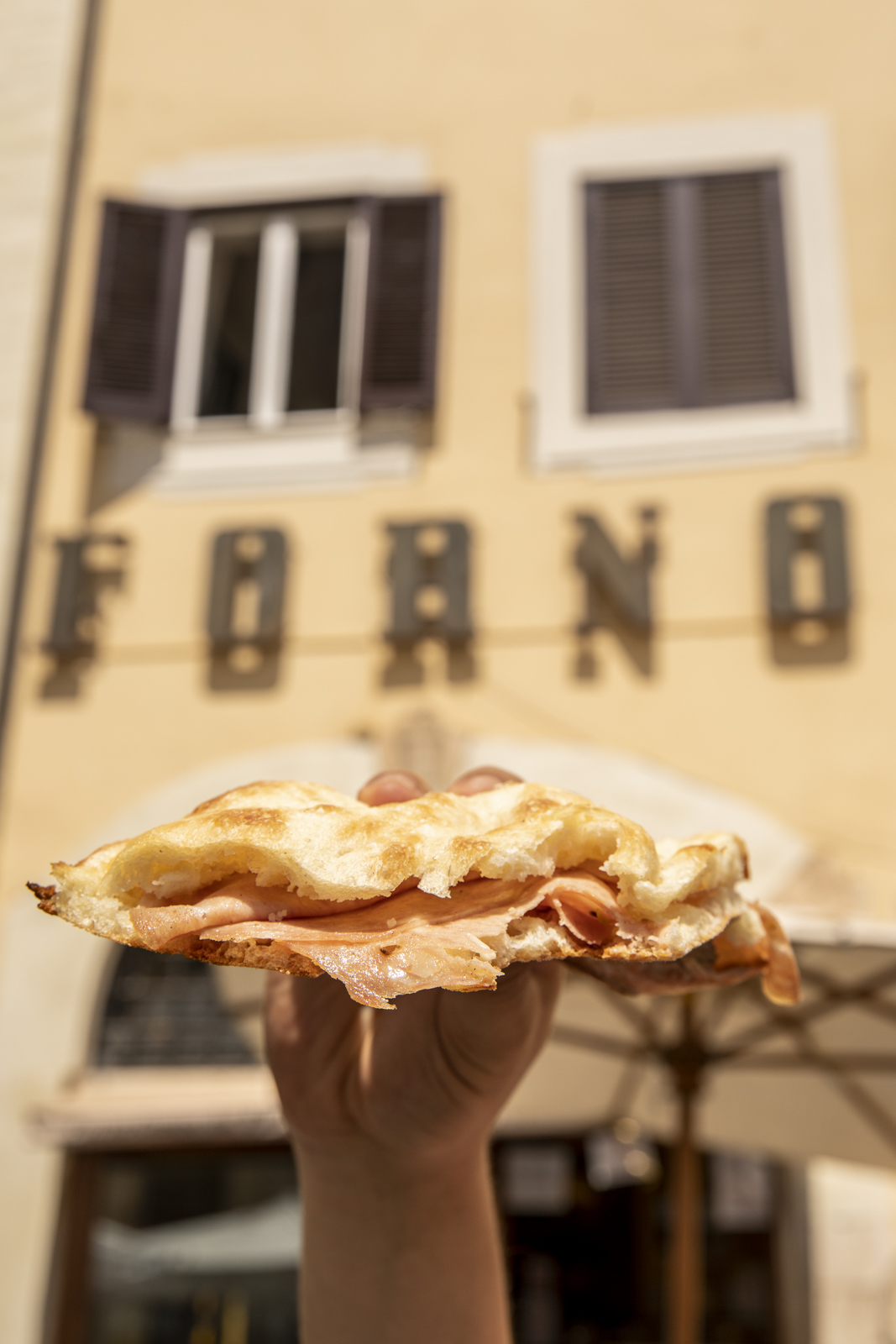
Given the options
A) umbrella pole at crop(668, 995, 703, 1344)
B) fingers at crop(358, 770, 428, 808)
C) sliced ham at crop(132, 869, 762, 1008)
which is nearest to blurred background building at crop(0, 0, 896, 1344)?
umbrella pole at crop(668, 995, 703, 1344)

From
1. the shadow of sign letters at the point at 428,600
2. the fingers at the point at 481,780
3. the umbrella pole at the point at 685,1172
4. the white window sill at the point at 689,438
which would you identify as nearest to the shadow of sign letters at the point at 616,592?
the white window sill at the point at 689,438

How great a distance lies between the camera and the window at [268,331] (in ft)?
22.6

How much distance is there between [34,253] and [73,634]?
2.40 metres

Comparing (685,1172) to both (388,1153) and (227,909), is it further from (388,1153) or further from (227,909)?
(227,909)

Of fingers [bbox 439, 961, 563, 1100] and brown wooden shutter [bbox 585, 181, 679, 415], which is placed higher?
brown wooden shutter [bbox 585, 181, 679, 415]

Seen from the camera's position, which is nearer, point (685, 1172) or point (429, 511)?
point (685, 1172)

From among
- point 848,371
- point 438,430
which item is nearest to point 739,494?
point 848,371

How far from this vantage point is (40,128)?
7.61 m

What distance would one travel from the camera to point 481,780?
1.54m

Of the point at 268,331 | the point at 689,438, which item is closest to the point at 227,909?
the point at 689,438

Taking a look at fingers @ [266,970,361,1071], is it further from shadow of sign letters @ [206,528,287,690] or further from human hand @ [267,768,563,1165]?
shadow of sign letters @ [206,528,287,690]

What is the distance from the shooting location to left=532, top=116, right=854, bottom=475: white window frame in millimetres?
6457

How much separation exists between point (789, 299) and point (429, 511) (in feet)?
7.30

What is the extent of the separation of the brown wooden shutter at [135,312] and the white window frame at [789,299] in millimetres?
2072
